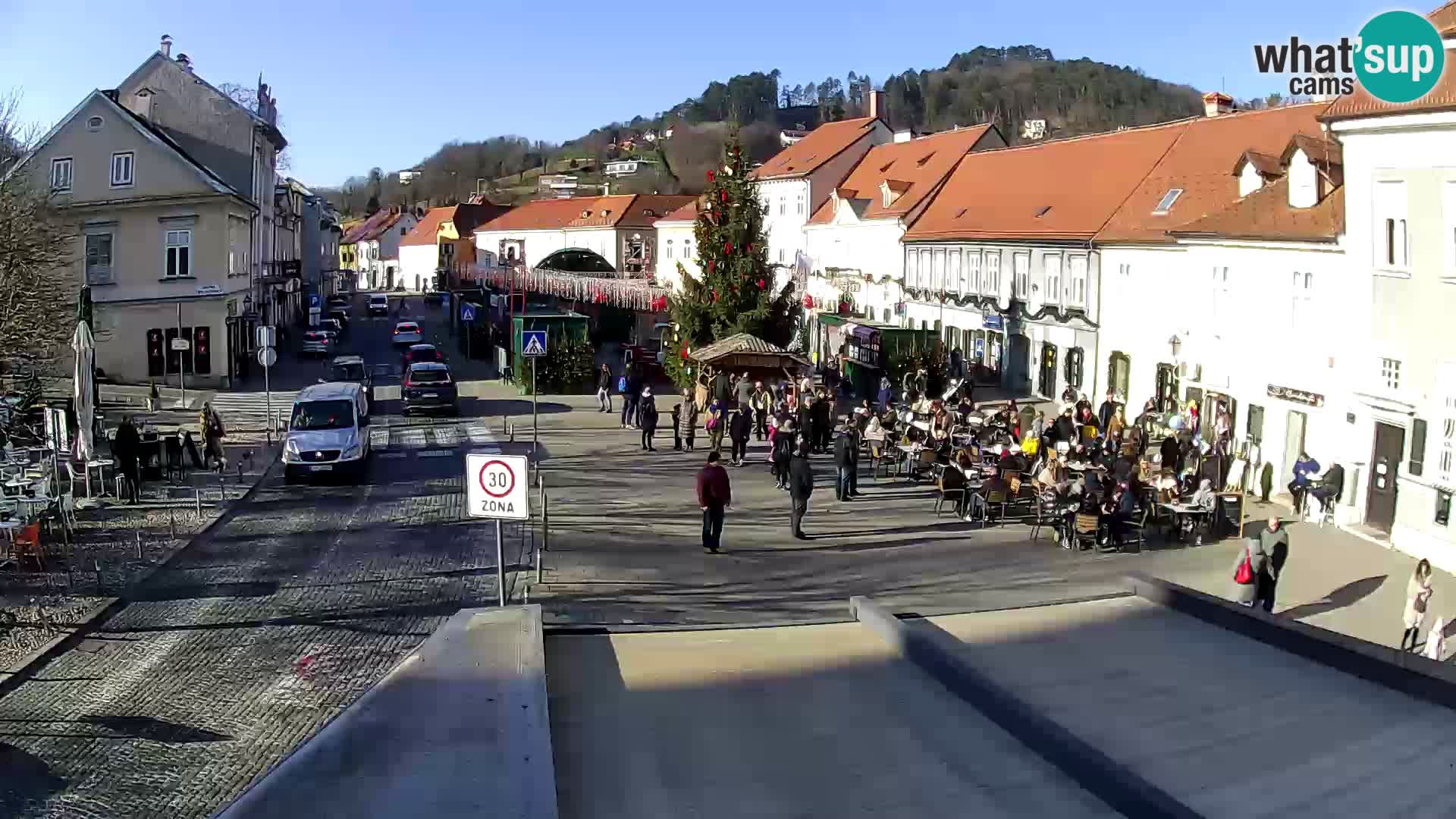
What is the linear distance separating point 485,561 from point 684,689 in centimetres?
989

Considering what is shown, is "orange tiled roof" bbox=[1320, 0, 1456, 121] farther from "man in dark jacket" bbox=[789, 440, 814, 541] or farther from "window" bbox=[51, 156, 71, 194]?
"window" bbox=[51, 156, 71, 194]

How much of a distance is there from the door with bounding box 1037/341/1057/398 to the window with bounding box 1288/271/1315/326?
1519cm

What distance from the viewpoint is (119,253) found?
43531 millimetres

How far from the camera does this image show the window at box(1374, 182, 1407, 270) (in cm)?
2069

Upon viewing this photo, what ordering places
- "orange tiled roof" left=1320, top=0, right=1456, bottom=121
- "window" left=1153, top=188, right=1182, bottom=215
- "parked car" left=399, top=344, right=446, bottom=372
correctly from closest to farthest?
"orange tiled roof" left=1320, top=0, right=1456, bottom=121 → "window" left=1153, top=188, right=1182, bottom=215 → "parked car" left=399, top=344, right=446, bottom=372

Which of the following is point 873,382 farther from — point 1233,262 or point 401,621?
point 401,621

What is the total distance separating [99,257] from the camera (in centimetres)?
4331

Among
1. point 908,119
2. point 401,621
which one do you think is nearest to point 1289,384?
point 401,621

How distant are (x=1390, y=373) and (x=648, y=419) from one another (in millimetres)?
16606

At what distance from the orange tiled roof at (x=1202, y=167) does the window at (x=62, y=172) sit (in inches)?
1302

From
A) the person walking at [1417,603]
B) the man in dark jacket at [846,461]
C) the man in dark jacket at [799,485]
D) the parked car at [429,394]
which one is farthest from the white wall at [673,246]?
the person walking at [1417,603]

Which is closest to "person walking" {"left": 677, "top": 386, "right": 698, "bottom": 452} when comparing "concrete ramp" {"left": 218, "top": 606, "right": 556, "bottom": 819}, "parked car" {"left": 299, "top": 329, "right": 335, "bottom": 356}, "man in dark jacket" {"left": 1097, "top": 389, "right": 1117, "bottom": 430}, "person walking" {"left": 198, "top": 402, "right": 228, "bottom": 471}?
"man in dark jacket" {"left": 1097, "top": 389, "right": 1117, "bottom": 430}

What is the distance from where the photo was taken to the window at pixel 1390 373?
816 inches

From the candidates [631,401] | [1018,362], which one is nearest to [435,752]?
[631,401]
